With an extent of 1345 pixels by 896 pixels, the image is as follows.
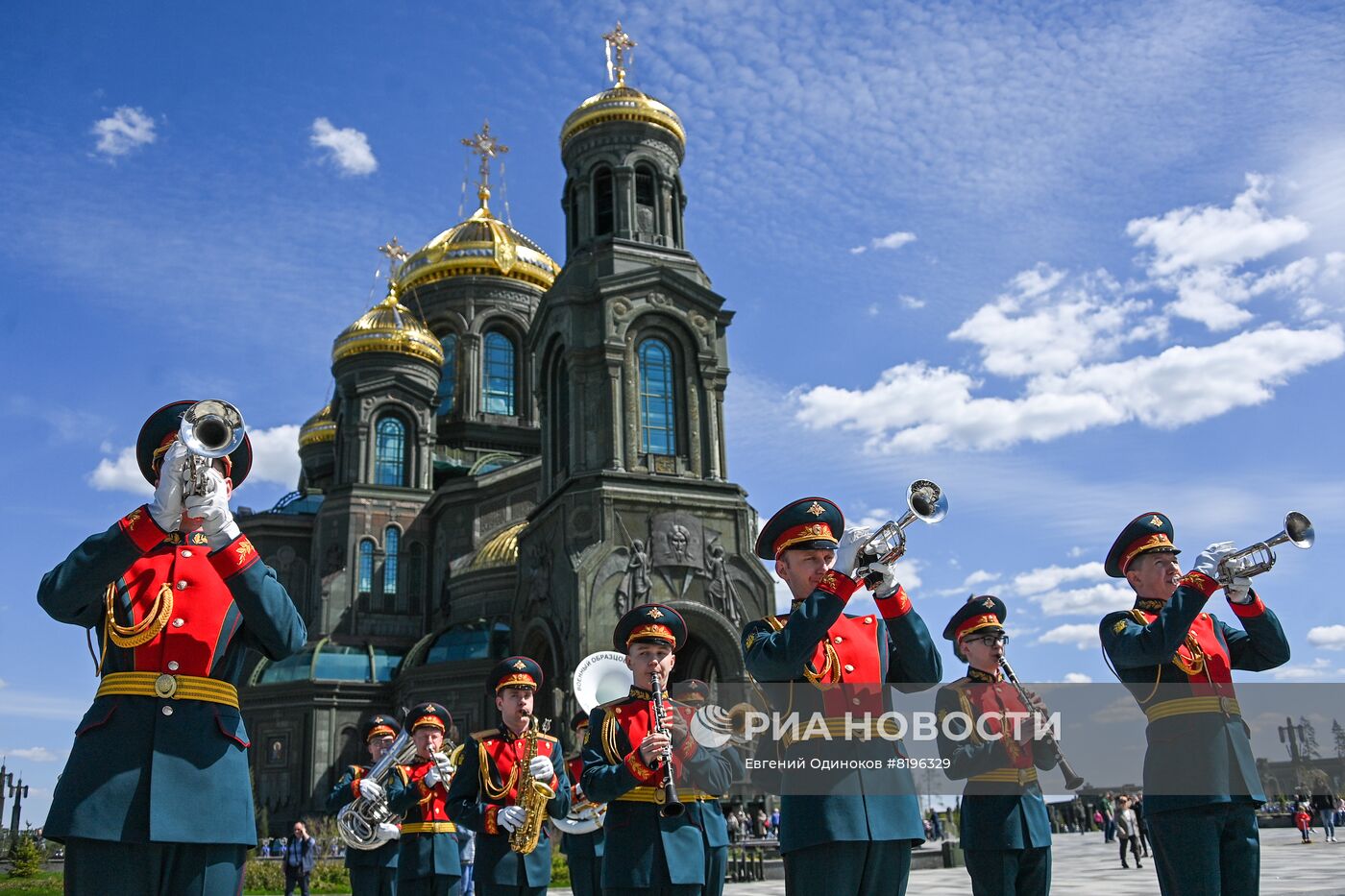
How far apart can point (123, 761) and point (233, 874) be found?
1.82 ft

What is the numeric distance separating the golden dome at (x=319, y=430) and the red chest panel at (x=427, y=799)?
41711mm

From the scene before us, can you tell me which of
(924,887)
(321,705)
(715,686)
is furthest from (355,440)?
(715,686)

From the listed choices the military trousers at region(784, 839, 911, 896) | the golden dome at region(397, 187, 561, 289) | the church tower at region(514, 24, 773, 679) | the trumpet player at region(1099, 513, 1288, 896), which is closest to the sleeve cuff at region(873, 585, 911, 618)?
the military trousers at region(784, 839, 911, 896)

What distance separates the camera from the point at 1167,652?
17.8 feet

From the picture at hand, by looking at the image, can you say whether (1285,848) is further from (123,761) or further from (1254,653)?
(123,761)

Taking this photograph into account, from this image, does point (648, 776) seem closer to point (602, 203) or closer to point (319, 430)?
point (602, 203)

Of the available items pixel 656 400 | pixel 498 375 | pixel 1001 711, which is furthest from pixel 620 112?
pixel 1001 711

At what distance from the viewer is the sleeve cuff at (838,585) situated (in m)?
4.64

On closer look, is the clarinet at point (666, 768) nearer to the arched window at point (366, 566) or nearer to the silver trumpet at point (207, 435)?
the silver trumpet at point (207, 435)

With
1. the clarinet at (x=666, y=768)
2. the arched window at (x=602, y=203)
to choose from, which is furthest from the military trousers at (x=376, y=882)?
the arched window at (x=602, y=203)

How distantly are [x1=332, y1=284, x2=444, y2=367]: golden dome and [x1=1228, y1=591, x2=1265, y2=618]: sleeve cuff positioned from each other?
1536 inches

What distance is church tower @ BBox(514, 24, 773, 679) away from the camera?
89.1ft

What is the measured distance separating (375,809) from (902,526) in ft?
17.7

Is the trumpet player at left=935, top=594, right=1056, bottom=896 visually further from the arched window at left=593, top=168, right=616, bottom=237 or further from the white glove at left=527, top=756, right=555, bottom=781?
the arched window at left=593, top=168, right=616, bottom=237
